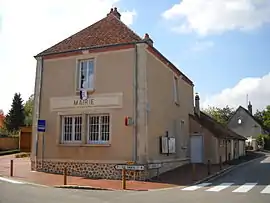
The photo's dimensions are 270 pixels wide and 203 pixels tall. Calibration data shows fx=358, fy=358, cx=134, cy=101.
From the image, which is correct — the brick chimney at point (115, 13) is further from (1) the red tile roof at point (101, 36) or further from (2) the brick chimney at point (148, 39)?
(2) the brick chimney at point (148, 39)

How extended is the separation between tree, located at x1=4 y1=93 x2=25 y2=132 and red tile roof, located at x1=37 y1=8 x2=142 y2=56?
3823cm

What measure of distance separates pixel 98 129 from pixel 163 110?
4421 mm

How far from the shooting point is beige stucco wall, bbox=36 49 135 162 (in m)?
19.0

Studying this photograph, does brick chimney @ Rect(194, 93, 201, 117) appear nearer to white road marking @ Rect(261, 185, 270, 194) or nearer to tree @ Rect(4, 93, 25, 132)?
white road marking @ Rect(261, 185, 270, 194)

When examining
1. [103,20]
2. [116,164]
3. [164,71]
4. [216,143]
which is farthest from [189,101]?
[116,164]

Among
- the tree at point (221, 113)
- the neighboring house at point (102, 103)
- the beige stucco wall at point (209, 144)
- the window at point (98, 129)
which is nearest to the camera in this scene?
the neighboring house at point (102, 103)

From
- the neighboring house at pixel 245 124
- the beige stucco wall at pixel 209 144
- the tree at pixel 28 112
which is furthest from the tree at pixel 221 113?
the beige stucco wall at pixel 209 144

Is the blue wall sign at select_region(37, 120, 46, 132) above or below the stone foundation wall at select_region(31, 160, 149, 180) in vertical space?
above

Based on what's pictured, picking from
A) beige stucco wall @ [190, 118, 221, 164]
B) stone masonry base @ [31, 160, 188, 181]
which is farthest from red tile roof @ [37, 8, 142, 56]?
beige stucco wall @ [190, 118, 221, 164]

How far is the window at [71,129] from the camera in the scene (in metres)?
20.4

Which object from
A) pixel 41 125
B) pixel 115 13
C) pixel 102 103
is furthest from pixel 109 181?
pixel 115 13

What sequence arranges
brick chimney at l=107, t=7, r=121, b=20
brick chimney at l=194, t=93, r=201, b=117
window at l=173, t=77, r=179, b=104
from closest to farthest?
brick chimney at l=107, t=7, r=121, b=20, window at l=173, t=77, r=179, b=104, brick chimney at l=194, t=93, r=201, b=117

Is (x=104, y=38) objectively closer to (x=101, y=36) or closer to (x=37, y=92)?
(x=101, y=36)

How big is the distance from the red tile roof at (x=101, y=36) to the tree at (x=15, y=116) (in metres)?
38.2
